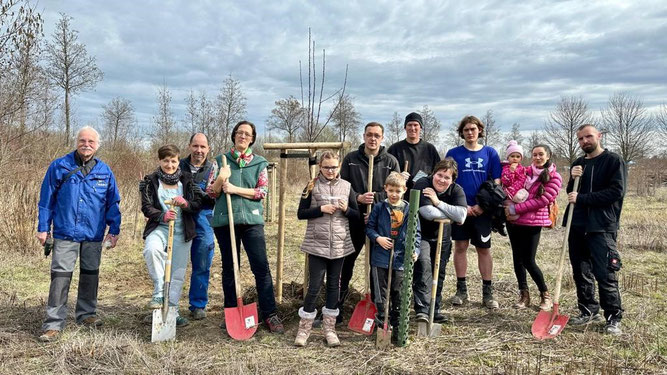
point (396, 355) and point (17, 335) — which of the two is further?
point (17, 335)

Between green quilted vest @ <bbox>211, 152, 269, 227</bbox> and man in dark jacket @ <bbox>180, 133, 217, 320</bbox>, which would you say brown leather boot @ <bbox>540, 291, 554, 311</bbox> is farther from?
man in dark jacket @ <bbox>180, 133, 217, 320</bbox>

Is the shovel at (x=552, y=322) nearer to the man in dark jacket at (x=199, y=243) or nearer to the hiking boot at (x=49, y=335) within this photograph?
the man in dark jacket at (x=199, y=243)

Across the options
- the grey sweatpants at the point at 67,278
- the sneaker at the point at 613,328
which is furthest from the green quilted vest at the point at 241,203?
the sneaker at the point at 613,328

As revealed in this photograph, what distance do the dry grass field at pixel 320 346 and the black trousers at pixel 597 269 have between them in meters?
0.27

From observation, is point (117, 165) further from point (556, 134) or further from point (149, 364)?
point (556, 134)

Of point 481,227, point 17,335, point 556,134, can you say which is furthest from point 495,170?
point 556,134

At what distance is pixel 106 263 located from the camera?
23.9ft

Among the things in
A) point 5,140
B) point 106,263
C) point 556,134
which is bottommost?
point 106,263

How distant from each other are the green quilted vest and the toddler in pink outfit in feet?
8.96

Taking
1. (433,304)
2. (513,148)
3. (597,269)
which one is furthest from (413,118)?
(597,269)

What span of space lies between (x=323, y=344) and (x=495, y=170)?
2.55m

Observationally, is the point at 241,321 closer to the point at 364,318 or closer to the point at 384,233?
the point at 364,318

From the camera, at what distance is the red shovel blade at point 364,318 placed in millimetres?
4120

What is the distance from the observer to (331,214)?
4012 millimetres
